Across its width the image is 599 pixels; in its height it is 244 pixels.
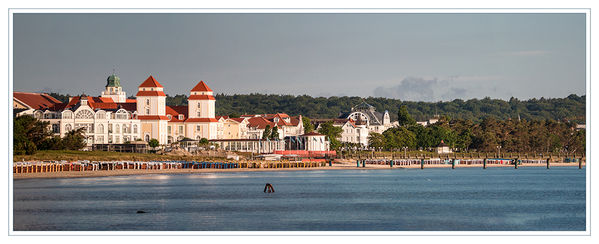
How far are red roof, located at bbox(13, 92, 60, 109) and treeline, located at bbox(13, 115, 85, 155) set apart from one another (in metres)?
13.5

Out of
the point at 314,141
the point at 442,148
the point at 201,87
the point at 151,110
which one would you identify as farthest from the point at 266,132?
the point at 442,148

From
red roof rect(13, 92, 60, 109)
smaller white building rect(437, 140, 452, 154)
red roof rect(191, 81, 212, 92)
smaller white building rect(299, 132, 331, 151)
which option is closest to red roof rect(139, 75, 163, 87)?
red roof rect(191, 81, 212, 92)

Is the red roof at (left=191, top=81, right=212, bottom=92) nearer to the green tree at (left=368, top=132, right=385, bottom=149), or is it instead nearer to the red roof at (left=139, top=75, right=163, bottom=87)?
the red roof at (left=139, top=75, right=163, bottom=87)

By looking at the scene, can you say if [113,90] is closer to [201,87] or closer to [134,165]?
[201,87]

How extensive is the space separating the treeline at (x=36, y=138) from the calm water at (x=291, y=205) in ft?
36.4

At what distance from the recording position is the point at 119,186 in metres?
71.9

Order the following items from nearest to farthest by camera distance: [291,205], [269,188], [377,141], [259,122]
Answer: [291,205], [269,188], [259,122], [377,141]

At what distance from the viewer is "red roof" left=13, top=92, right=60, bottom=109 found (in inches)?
4836

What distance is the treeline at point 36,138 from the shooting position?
284ft

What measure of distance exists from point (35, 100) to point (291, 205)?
81.1m

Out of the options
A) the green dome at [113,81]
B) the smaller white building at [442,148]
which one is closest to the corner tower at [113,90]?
the green dome at [113,81]

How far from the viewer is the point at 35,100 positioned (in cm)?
12644

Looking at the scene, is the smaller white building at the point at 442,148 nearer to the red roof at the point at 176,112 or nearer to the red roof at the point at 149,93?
the red roof at the point at 176,112

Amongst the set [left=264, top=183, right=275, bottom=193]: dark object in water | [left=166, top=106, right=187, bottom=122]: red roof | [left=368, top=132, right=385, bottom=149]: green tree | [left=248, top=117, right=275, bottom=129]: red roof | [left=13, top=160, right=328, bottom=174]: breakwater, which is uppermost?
[left=166, top=106, right=187, bottom=122]: red roof
